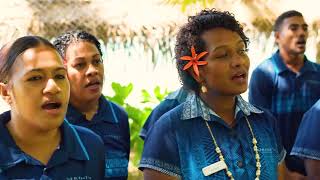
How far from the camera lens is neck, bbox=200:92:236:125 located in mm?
2463

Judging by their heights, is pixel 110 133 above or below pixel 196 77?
below

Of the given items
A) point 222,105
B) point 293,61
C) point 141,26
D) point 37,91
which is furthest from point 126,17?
point 37,91

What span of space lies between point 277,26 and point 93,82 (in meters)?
2.26

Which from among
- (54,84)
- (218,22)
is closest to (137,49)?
(218,22)

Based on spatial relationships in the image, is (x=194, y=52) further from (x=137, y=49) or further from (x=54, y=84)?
(x=137, y=49)

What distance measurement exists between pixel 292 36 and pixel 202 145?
8.31 ft

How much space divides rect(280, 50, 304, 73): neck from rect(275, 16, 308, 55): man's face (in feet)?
0.09

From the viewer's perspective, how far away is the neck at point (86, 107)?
10.2 feet

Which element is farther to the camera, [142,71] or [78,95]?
[142,71]

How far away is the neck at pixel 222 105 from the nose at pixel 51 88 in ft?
2.28

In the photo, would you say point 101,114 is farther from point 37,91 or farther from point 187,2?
point 187,2

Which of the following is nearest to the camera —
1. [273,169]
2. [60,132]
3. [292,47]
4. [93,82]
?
[60,132]

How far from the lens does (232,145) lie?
2.38 metres

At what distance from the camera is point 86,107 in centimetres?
313
